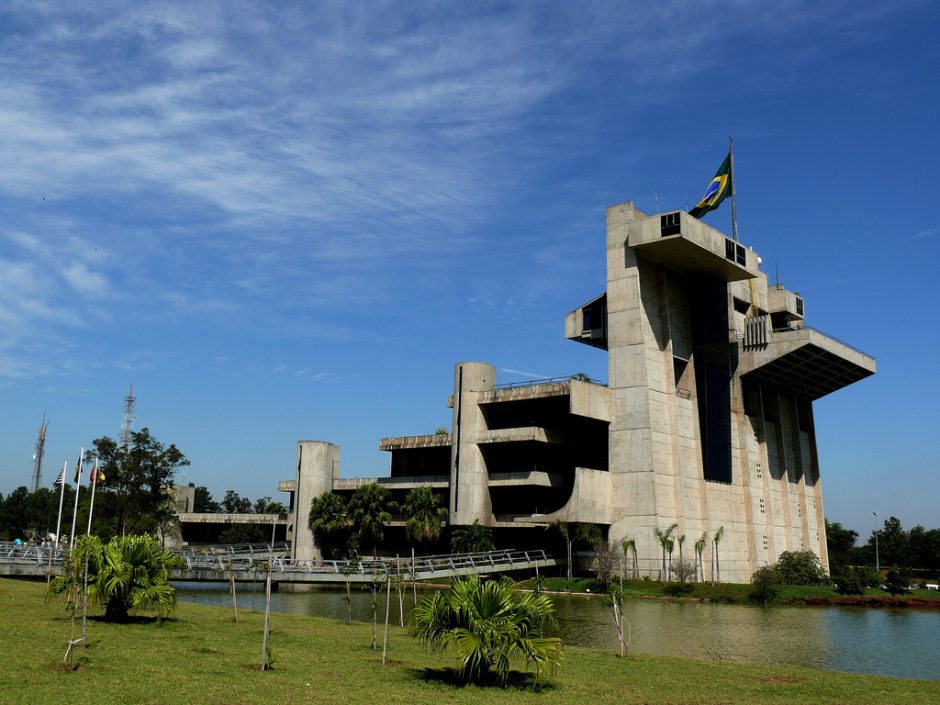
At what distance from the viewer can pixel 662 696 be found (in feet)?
61.6

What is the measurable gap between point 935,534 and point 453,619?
135483 millimetres

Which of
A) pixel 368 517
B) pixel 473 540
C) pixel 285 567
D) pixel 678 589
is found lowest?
pixel 678 589

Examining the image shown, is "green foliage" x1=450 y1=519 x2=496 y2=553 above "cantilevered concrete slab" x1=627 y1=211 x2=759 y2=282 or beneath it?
beneath

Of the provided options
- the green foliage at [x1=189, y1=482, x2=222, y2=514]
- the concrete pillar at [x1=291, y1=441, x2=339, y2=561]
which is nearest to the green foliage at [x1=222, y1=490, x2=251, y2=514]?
the green foliage at [x1=189, y1=482, x2=222, y2=514]

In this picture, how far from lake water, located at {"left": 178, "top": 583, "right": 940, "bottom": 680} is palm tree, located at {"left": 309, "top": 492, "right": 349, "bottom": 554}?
17.5 meters

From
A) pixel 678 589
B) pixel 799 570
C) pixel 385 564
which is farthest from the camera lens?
pixel 799 570

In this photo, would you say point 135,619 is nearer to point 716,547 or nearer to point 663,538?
point 663,538

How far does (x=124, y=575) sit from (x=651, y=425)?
5054 centimetres

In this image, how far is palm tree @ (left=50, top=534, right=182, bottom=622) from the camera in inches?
1019

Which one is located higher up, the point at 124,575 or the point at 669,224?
the point at 669,224

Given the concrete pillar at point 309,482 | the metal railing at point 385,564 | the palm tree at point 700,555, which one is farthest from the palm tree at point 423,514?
the palm tree at point 700,555

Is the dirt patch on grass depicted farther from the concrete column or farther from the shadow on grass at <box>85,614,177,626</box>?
the concrete column

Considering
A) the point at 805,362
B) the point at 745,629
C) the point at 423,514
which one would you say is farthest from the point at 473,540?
the point at 805,362

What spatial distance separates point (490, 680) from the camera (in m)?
19.3
